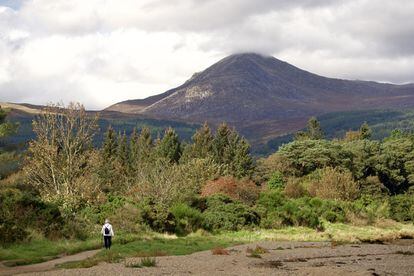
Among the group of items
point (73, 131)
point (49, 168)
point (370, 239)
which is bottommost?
point (370, 239)

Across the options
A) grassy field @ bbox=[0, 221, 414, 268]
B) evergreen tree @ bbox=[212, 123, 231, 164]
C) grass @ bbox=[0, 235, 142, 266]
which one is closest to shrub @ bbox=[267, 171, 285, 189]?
grassy field @ bbox=[0, 221, 414, 268]

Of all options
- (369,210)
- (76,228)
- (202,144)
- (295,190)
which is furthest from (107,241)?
(202,144)

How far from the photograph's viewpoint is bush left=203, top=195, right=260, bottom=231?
4322 centimetres

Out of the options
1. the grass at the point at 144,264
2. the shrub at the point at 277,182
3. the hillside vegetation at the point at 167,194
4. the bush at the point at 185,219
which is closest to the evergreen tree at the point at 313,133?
the hillside vegetation at the point at 167,194

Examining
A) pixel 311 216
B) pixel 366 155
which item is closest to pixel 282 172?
pixel 366 155

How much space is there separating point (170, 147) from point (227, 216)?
5467 cm

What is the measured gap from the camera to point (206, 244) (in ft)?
113

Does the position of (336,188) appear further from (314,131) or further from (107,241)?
(314,131)

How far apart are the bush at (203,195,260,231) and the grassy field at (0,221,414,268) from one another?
1032mm

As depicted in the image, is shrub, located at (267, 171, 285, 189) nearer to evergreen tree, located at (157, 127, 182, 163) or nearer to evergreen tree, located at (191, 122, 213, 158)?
evergreen tree, located at (191, 122, 213, 158)

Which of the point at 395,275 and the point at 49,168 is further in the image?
the point at 49,168

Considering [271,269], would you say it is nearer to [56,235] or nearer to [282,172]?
[56,235]

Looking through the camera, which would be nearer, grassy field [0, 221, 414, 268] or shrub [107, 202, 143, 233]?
grassy field [0, 221, 414, 268]

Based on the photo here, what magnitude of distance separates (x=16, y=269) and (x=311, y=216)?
30.5 metres
